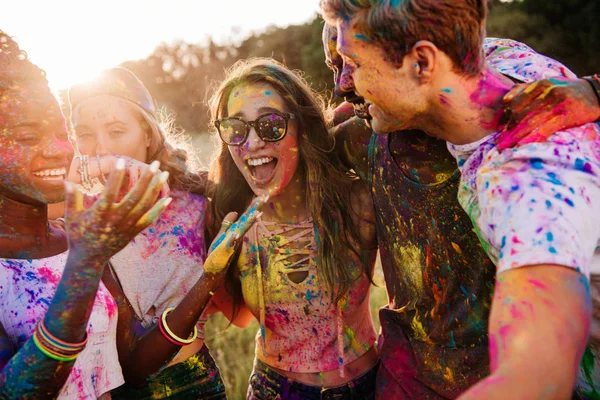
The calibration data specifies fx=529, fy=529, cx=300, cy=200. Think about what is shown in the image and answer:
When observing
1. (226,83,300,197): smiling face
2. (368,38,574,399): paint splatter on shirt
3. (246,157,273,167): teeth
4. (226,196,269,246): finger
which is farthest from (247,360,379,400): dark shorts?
(246,157,273,167): teeth

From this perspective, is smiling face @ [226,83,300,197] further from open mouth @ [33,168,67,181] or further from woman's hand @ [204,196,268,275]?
open mouth @ [33,168,67,181]

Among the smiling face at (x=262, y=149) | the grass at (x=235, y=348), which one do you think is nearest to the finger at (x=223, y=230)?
the smiling face at (x=262, y=149)

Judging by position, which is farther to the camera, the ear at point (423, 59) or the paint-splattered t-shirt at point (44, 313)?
the paint-splattered t-shirt at point (44, 313)

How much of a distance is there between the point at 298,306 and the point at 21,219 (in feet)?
4.21

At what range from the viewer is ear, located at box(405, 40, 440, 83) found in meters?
1.58

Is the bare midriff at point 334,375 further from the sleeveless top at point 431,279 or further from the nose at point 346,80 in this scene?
the nose at point 346,80

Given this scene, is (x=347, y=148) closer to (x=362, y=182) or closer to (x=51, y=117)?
(x=362, y=182)

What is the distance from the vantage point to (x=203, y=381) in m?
2.71

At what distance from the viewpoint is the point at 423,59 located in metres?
1.61

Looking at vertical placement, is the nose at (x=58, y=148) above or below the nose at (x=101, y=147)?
above

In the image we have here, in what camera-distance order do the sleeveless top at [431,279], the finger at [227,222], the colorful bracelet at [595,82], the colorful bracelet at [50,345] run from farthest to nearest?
the finger at [227,222] → the sleeveless top at [431,279] → the colorful bracelet at [50,345] → the colorful bracelet at [595,82]

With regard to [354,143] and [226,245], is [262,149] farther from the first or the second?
[226,245]

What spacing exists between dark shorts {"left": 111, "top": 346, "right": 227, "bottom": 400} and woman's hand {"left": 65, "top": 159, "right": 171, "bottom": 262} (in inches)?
44.0

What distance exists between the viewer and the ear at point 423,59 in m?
1.58
